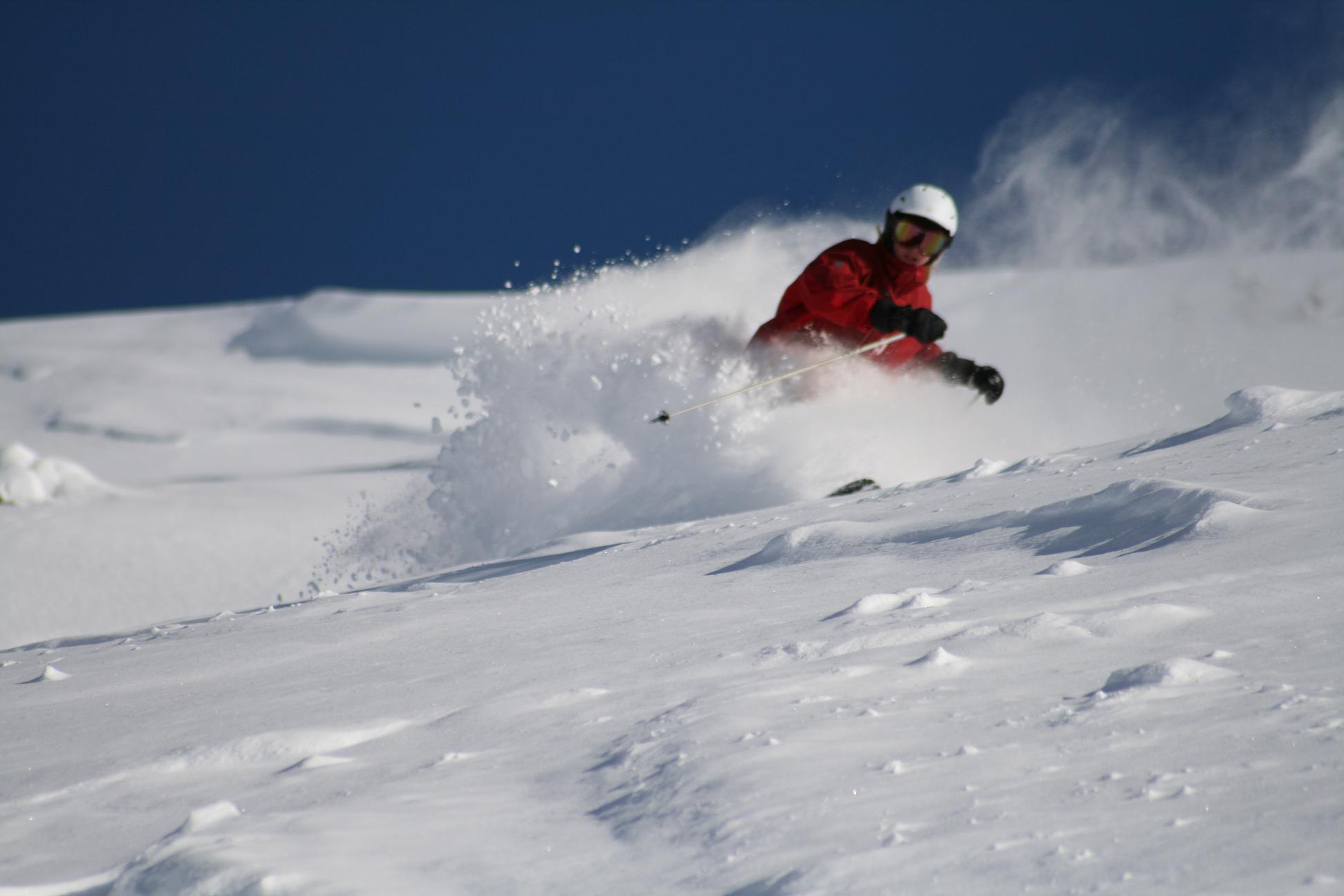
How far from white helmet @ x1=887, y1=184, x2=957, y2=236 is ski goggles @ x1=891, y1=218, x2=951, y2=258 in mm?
36

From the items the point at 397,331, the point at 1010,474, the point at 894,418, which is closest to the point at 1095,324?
the point at 894,418

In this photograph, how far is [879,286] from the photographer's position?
5.32m

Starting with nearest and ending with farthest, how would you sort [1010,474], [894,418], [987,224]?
[1010,474], [894,418], [987,224]

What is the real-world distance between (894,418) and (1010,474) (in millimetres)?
2230

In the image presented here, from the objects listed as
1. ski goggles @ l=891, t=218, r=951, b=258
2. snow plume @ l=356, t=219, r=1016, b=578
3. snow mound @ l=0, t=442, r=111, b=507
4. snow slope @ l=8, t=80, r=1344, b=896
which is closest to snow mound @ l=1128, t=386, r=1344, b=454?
snow slope @ l=8, t=80, r=1344, b=896

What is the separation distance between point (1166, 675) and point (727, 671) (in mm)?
686

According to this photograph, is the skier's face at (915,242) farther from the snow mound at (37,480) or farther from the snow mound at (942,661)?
the snow mound at (37,480)

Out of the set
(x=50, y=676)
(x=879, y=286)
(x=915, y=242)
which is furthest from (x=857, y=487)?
(x=50, y=676)

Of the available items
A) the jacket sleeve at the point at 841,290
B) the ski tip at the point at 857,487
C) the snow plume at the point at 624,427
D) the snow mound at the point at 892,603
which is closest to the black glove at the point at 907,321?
the jacket sleeve at the point at 841,290

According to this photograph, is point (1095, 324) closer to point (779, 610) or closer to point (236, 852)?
point (779, 610)

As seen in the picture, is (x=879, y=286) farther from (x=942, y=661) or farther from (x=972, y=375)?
(x=942, y=661)

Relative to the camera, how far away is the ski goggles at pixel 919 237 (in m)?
5.10

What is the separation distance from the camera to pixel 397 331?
62.3 ft

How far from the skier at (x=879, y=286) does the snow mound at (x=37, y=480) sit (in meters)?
6.49
